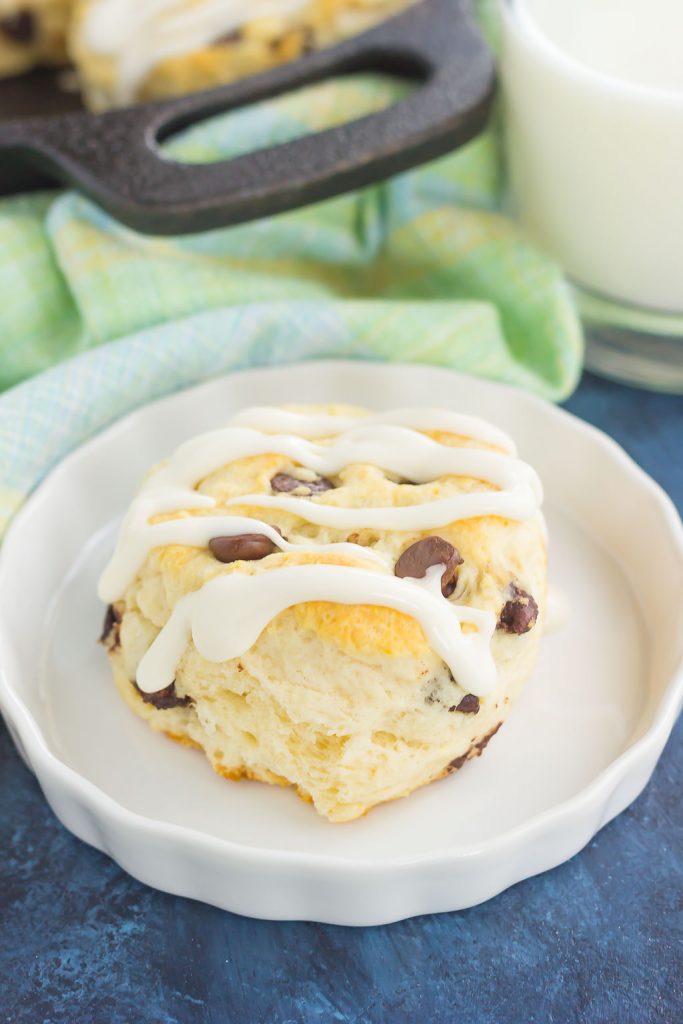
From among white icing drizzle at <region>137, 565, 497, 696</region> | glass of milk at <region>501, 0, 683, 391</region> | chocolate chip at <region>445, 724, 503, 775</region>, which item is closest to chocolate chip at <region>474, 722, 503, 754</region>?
chocolate chip at <region>445, 724, 503, 775</region>

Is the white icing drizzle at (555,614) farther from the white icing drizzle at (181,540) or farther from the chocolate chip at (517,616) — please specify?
the white icing drizzle at (181,540)

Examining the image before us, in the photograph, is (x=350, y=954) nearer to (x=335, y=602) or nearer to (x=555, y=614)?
(x=335, y=602)

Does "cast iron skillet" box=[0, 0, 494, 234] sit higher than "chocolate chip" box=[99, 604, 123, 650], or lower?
higher

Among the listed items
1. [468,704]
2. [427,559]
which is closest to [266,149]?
[427,559]

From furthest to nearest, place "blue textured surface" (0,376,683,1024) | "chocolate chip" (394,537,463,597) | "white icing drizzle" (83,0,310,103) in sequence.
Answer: "white icing drizzle" (83,0,310,103) < "chocolate chip" (394,537,463,597) < "blue textured surface" (0,376,683,1024)

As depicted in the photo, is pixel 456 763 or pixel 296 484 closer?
pixel 456 763

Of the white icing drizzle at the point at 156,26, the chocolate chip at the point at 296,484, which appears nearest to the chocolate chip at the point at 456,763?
the chocolate chip at the point at 296,484

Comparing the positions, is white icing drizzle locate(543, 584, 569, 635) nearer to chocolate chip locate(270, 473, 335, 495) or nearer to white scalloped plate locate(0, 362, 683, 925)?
white scalloped plate locate(0, 362, 683, 925)

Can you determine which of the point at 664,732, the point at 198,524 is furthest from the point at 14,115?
the point at 664,732
